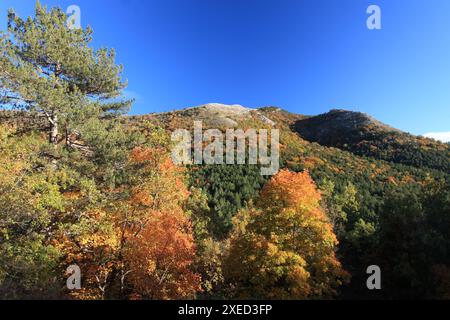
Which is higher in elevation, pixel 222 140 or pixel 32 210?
pixel 222 140

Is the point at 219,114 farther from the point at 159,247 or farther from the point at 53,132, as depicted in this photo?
the point at 159,247

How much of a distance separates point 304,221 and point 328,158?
106 metres

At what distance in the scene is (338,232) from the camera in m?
46.7

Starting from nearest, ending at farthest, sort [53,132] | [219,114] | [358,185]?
[53,132] → [358,185] → [219,114]

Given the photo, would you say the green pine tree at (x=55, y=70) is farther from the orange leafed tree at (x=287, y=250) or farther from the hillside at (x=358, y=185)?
the orange leafed tree at (x=287, y=250)

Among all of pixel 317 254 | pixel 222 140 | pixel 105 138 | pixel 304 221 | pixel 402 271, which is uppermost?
pixel 222 140

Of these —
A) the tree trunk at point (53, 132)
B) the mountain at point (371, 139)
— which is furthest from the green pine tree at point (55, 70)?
the mountain at point (371, 139)

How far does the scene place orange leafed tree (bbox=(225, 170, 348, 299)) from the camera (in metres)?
19.2

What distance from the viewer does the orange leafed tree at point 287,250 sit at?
1922cm

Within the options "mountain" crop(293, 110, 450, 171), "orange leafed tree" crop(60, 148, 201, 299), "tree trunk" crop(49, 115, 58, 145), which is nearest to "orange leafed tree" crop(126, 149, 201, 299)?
"orange leafed tree" crop(60, 148, 201, 299)

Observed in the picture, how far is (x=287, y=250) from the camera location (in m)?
19.9

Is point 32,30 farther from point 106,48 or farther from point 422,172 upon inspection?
point 422,172

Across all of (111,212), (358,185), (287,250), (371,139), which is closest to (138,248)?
(111,212)
